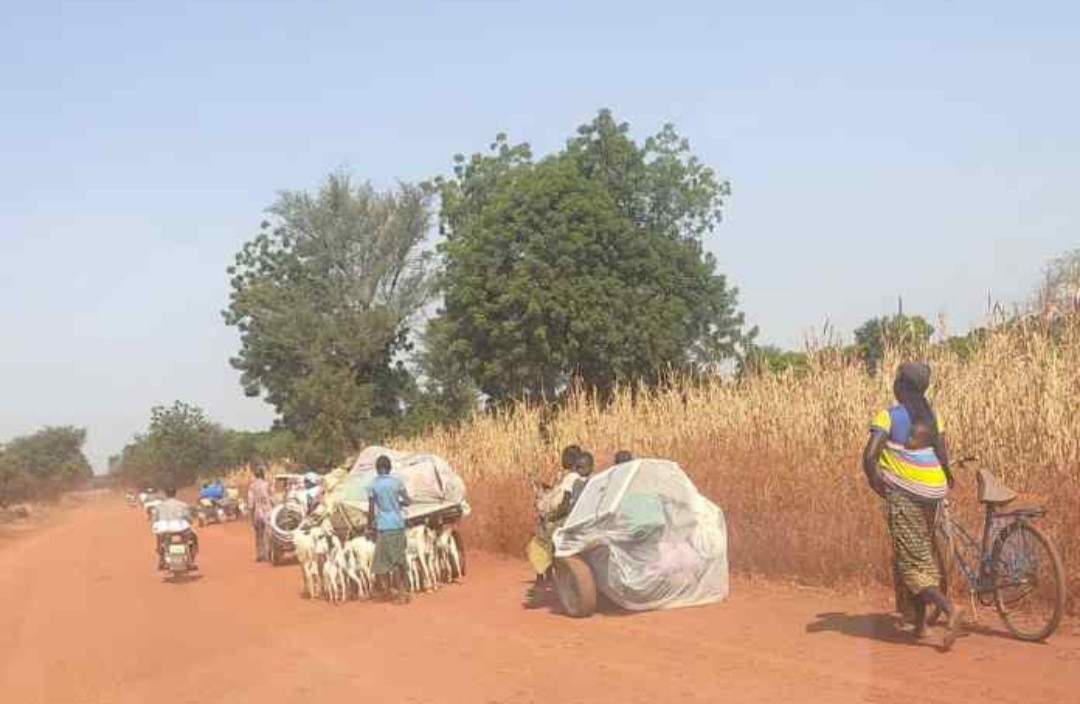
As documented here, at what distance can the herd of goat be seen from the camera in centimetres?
1592

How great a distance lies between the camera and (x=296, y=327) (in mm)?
48188

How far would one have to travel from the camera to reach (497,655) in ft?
34.6

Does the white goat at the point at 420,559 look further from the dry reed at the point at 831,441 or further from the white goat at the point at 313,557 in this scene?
the dry reed at the point at 831,441

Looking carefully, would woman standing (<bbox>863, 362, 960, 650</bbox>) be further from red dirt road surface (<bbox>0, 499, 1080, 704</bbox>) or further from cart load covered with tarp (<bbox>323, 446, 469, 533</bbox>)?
cart load covered with tarp (<bbox>323, 446, 469, 533</bbox>)

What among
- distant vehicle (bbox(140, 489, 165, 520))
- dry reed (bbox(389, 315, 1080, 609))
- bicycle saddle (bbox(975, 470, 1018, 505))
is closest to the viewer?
bicycle saddle (bbox(975, 470, 1018, 505))

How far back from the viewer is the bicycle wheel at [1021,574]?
886 cm

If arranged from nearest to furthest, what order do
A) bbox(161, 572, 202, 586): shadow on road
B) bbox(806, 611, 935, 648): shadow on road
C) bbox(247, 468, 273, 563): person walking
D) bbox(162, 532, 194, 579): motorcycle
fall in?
bbox(806, 611, 935, 648): shadow on road
bbox(162, 532, 194, 579): motorcycle
bbox(161, 572, 202, 586): shadow on road
bbox(247, 468, 273, 563): person walking

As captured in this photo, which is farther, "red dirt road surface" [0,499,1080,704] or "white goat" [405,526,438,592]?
"white goat" [405,526,438,592]

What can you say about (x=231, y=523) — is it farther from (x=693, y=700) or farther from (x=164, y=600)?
(x=693, y=700)

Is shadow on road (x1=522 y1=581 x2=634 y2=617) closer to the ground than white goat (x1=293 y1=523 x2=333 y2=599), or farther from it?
closer to the ground

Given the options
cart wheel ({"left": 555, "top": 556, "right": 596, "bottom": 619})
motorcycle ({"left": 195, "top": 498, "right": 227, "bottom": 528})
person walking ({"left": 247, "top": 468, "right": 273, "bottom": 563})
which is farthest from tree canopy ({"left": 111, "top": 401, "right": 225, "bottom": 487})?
cart wheel ({"left": 555, "top": 556, "right": 596, "bottom": 619})

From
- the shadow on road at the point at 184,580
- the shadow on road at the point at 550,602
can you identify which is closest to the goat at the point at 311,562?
the shadow on road at the point at 550,602

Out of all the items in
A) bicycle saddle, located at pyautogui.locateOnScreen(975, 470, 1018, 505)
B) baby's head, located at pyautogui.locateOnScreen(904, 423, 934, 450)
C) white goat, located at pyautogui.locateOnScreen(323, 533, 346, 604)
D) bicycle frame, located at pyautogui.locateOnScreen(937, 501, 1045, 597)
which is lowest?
white goat, located at pyautogui.locateOnScreen(323, 533, 346, 604)

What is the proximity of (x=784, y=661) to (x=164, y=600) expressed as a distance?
1132 centimetres
